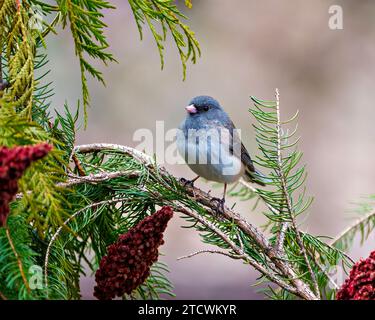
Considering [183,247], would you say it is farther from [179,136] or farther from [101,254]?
[101,254]

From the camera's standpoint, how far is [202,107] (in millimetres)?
1533

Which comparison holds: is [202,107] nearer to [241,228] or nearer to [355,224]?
[355,224]

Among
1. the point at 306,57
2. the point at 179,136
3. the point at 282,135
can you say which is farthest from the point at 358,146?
the point at 282,135

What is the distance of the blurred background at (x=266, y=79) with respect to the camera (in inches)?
113

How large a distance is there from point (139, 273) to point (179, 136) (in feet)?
2.40

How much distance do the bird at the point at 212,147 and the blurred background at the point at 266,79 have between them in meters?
1.26

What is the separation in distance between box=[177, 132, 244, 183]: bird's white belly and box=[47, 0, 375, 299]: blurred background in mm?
1391

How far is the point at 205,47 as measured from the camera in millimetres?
3135

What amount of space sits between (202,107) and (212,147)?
173 millimetres

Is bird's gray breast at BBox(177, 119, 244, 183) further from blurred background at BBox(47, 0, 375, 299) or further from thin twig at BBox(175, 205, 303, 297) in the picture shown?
blurred background at BBox(47, 0, 375, 299)

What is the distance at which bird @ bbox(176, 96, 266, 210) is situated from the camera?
135 centimetres
